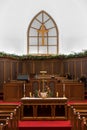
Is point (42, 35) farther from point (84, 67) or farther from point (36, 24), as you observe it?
point (84, 67)

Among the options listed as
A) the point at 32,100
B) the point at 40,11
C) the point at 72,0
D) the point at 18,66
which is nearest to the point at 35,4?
the point at 40,11

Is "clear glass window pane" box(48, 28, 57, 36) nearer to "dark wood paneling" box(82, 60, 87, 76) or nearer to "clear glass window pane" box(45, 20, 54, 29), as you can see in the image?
"clear glass window pane" box(45, 20, 54, 29)

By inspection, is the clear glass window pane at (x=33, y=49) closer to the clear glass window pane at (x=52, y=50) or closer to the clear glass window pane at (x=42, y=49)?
the clear glass window pane at (x=42, y=49)

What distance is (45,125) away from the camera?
1097 centimetres

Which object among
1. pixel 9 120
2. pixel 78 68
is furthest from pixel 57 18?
pixel 9 120

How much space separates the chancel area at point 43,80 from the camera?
479 inches

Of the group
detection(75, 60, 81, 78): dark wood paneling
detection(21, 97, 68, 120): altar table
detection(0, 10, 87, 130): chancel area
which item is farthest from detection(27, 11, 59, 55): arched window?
detection(21, 97, 68, 120): altar table

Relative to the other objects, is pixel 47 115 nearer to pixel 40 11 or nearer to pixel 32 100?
pixel 32 100

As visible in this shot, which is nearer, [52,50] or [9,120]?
[9,120]

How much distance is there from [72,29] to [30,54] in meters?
3.56

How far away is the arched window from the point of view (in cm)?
2609

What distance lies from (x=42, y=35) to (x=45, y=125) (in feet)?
51.9

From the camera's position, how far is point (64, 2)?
25.5 m

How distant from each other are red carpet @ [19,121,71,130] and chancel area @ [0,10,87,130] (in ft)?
0.86
